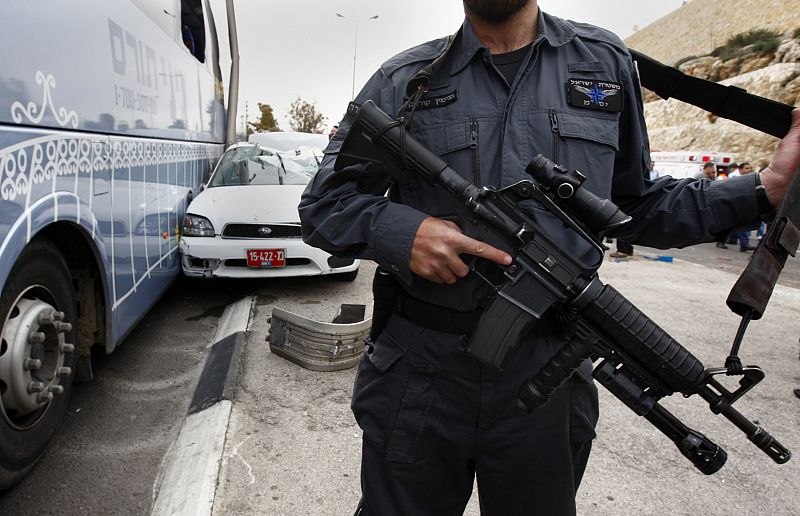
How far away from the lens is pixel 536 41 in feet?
5.00

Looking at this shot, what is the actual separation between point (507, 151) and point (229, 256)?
4526 mm

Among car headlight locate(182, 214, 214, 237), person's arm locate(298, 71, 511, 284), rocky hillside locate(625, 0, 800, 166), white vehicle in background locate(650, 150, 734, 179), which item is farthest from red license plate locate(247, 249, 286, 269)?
rocky hillside locate(625, 0, 800, 166)

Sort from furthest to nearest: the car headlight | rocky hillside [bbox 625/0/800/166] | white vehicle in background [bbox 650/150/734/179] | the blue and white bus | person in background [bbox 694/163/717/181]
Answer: rocky hillside [bbox 625/0/800/166], white vehicle in background [bbox 650/150/734/179], person in background [bbox 694/163/717/181], the car headlight, the blue and white bus

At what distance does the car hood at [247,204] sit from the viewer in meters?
5.73

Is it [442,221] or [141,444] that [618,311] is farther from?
[141,444]

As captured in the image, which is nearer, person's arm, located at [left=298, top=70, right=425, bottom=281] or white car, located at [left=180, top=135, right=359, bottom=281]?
person's arm, located at [left=298, top=70, right=425, bottom=281]

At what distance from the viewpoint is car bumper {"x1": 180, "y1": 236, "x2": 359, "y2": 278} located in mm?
5559

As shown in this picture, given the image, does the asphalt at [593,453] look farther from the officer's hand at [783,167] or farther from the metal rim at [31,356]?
the officer's hand at [783,167]

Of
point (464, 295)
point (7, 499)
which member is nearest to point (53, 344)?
point (7, 499)

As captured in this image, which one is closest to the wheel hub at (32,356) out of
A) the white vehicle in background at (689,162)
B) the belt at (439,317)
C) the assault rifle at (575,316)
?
the belt at (439,317)

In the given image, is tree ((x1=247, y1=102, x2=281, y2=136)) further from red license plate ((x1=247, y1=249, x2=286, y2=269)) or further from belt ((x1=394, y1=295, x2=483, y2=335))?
belt ((x1=394, y1=295, x2=483, y2=335))

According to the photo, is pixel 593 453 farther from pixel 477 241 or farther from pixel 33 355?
pixel 33 355

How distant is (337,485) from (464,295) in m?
1.58

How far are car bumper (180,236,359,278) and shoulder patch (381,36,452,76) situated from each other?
3942 mm
